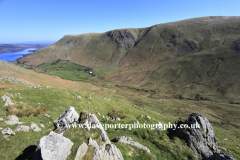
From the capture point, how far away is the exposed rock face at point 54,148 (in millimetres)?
9273

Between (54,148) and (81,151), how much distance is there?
94.4 inches

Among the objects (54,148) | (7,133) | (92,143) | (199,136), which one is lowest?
(199,136)

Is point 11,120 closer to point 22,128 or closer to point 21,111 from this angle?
point 21,111

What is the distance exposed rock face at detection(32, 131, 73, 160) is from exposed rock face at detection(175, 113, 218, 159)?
18.2 meters

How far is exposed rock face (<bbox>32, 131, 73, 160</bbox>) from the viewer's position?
30.4 feet

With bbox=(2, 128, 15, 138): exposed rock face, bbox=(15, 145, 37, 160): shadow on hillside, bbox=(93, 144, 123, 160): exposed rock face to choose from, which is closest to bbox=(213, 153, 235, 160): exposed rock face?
bbox=(93, 144, 123, 160): exposed rock face

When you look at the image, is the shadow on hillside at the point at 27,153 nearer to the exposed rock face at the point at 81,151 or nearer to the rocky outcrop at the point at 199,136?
the exposed rock face at the point at 81,151

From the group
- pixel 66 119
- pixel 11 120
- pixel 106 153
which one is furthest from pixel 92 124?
pixel 11 120

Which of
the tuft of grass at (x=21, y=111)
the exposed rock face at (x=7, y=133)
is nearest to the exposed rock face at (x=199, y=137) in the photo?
the exposed rock face at (x=7, y=133)

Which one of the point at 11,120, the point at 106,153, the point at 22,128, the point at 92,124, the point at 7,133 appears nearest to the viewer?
the point at 106,153

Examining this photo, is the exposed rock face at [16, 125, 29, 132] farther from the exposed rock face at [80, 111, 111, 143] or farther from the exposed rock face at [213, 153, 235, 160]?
the exposed rock face at [213, 153, 235, 160]

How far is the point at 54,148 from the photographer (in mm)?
9875

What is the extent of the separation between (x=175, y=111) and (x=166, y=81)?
72147 mm

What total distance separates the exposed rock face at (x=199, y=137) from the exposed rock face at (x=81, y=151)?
16621 millimetres
